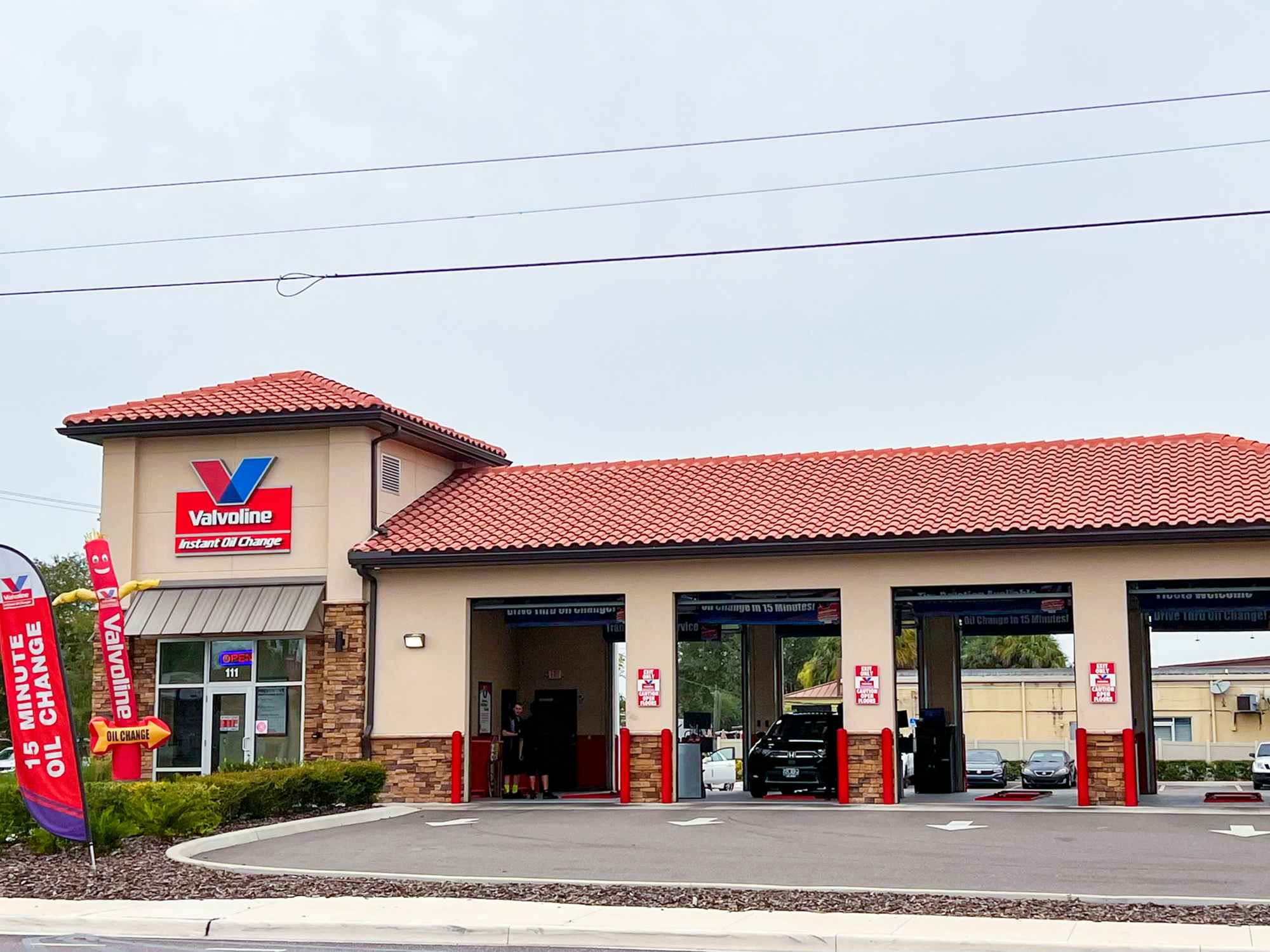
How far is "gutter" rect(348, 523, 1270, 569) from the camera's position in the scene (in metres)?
22.5

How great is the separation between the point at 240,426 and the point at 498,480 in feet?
16.4

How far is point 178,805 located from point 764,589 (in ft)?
32.4

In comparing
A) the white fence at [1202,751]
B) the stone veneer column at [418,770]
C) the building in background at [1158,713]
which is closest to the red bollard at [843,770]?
the stone veneer column at [418,770]

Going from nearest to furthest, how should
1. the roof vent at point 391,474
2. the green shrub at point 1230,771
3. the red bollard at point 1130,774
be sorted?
the red bollard at point 1130,774
the roof vent at point 391,474
the green shrub at point 1230,771

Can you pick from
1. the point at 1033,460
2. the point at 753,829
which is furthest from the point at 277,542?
the point at 1033,460

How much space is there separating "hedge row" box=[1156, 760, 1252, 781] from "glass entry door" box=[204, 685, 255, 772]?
107 feet

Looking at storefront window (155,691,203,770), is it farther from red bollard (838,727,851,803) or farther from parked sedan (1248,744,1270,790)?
parked sedan (1248,744,1270,790)

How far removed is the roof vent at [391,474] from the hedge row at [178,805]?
6.28 metres

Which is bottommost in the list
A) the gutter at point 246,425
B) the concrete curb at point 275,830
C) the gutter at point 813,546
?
the concrete curb at point 275,830

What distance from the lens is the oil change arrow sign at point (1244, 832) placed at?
18.0m

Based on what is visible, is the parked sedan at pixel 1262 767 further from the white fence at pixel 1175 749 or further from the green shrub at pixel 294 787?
the green shrub at pixel 294 787

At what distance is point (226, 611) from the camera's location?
26250 millimetres

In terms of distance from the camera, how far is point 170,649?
26.9 meters

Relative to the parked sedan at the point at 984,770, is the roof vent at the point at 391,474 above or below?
above
